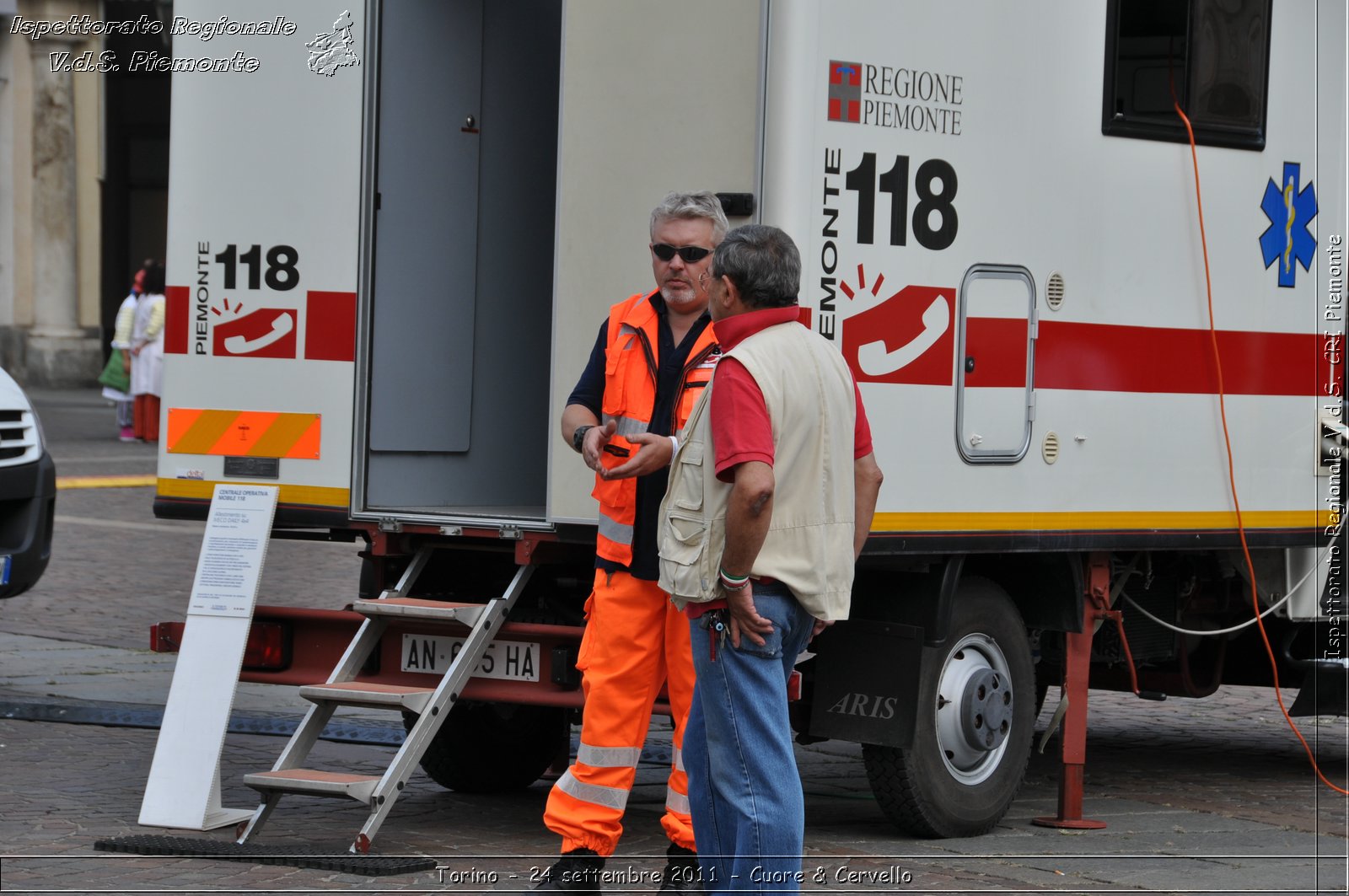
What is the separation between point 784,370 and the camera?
187 inches

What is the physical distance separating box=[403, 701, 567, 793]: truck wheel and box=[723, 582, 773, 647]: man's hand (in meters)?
2.64

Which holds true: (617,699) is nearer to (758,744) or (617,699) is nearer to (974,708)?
(758,744)

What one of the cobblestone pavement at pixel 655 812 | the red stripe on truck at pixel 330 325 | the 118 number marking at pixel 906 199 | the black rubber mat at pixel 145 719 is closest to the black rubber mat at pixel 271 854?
the cobblestone pavement at pixel 655 812

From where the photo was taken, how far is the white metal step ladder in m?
6.03

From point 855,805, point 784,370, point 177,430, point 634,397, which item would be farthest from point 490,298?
point 784,370

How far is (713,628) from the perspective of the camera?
477 centimetres

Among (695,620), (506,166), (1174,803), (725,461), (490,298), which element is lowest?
(1174,803)

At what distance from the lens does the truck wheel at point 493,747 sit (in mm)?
7312

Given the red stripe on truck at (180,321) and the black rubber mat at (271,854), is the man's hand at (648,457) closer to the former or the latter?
the black rubber mat at (271,854)

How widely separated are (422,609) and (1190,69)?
3.30 m

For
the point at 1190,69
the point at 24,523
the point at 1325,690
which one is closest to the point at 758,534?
the point at 1190,69

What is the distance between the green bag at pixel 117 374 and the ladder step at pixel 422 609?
1601 centimetres

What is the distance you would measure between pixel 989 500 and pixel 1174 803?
75.5 inches

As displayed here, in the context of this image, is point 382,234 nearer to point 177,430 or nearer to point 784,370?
point 177,430
